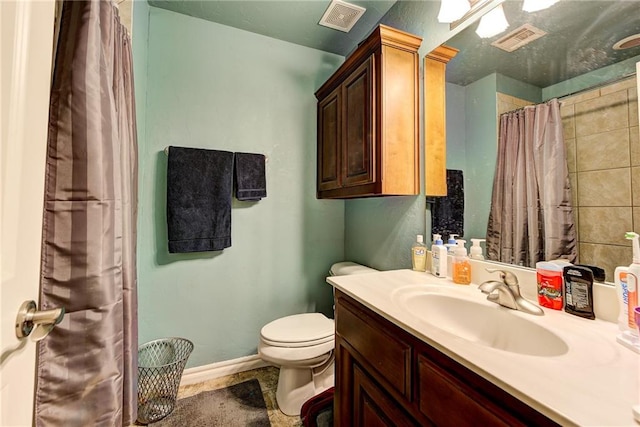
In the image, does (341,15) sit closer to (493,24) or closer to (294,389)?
(493,24)

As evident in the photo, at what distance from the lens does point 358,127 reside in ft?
4.70

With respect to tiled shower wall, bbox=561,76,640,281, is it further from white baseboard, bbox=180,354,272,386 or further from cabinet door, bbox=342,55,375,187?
white baseboard, bbox=180,354,272,386

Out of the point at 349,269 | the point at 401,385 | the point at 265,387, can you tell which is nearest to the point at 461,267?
the point at 401,385

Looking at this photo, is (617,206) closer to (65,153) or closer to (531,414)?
(531,414)

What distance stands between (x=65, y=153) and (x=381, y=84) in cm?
122

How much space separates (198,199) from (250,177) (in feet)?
1.17

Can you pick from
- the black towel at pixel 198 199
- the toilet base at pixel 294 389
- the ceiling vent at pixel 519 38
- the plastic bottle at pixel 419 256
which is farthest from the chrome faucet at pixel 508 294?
the black towel at pixel 198 199

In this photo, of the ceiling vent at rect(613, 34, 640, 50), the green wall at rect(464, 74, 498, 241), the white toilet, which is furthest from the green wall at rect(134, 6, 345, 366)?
the ceiling vent at rect(613, 34, 640, 50)

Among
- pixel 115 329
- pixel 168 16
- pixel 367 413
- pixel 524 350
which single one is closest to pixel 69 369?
pixel 115 329

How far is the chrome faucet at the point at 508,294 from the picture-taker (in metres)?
0.80

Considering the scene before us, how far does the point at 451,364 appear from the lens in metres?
0.61

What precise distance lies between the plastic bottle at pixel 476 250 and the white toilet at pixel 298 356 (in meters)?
0.83

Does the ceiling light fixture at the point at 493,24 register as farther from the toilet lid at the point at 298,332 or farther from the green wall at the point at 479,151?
the toilet lid at the point at 298,332

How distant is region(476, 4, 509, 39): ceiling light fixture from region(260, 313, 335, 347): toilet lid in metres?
1.59
